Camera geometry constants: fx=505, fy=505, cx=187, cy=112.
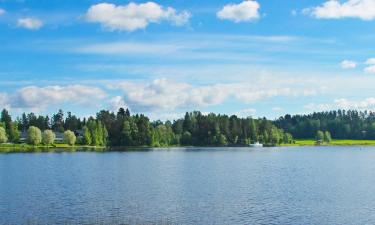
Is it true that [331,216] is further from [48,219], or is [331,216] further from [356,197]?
[48,219]

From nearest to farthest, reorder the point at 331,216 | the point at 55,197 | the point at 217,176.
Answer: the point at 331,216, the point at 55,197, the point at 217,176

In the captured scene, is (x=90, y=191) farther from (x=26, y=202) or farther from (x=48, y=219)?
(x=48, y=219)

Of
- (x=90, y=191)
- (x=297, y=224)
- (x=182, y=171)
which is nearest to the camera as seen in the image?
(x=297, y=224)

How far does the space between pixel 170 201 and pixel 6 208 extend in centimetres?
1970

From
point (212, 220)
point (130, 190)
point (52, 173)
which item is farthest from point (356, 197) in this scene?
point (52, 173)

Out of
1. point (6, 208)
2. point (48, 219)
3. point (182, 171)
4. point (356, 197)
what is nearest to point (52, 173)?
point (182, 171)

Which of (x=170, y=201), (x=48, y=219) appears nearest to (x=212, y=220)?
(x=170, y=201)

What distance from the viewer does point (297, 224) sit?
50.8 m

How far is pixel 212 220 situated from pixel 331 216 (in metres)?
13.5

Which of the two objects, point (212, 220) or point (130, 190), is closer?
point (212, 220)

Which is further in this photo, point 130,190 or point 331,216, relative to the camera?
point 130,190

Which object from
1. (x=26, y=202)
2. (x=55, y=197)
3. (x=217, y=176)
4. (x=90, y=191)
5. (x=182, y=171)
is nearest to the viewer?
(x=26, y=202)

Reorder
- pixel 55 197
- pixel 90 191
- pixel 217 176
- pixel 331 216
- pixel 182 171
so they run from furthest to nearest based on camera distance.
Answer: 1. pixel 182 171
2. pixel 217 176
3. pixel 90 191
4. pixel 55 197
5. pixel 331 216

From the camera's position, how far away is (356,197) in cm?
7019
